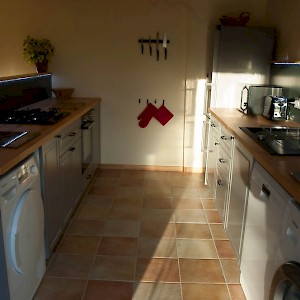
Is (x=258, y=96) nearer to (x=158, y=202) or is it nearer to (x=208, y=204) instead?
(x=208, y=204)

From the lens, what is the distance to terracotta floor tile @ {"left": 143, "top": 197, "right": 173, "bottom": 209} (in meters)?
3.39

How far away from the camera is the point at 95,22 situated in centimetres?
398

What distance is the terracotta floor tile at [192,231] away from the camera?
284 cm

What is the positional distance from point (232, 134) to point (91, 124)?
172 cm

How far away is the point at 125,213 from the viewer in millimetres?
3225

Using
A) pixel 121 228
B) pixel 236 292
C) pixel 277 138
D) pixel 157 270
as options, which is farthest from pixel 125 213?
pixel 277 138

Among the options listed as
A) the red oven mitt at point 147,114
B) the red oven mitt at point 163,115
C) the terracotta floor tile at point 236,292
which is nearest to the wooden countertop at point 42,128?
the red oven mitt at point 147,114

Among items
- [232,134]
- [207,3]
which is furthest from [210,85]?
[232,134]

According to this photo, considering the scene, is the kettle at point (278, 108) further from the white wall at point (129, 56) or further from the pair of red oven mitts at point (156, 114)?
the pair of red oven mitts at point (156, 114)

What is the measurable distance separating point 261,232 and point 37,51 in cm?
316

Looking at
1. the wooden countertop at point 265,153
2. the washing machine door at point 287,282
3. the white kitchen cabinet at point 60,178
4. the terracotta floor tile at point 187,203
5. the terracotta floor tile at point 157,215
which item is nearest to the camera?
the washing machine door at point 287,282

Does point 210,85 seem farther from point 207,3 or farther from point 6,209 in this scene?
point 6,209

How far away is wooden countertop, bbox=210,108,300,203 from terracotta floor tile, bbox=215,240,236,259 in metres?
0.90

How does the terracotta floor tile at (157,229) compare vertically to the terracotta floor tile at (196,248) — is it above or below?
above
